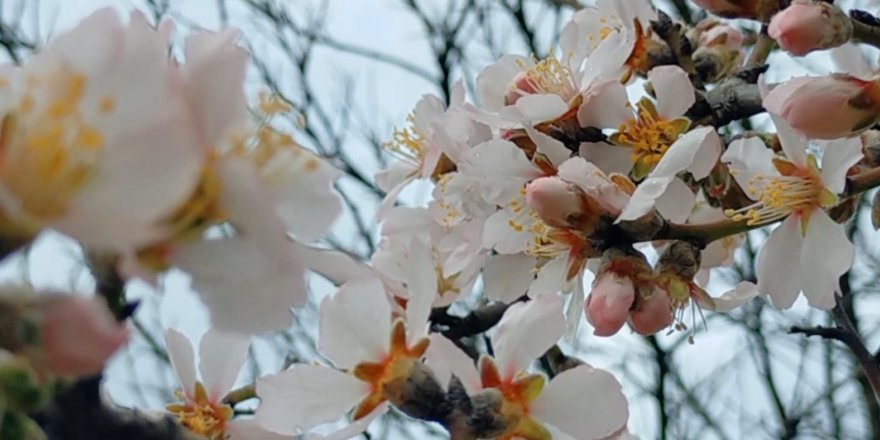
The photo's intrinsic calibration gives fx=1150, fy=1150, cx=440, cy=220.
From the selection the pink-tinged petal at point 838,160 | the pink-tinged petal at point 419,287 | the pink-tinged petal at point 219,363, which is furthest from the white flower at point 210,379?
the pink-tinged petal at point 838,160

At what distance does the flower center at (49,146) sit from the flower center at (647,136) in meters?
0.77

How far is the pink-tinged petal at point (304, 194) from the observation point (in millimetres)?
553

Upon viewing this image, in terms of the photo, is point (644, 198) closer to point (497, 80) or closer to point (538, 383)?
point (538, 383)

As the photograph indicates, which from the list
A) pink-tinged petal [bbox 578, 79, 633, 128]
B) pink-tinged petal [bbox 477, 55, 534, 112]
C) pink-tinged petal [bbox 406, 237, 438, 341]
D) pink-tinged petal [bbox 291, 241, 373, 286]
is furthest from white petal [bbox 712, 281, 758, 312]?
pink-tinged petal [bbox 291, 241, 373, 286]

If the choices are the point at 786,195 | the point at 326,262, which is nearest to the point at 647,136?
the point at 786,195

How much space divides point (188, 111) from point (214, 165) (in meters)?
0.05

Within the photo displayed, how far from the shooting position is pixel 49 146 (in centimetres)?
47

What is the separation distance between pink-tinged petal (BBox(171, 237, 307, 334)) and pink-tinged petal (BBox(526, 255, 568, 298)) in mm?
655

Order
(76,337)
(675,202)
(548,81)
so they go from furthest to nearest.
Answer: (548,81)
(675,202)
(76,337)

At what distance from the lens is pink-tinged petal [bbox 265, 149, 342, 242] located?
0.55 m

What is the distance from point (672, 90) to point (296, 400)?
1.75 ft

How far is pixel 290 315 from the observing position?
53cm

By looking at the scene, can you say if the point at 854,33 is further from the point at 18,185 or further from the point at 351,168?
the point at 351,168

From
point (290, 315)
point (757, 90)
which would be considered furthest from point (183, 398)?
point (757, 90)
